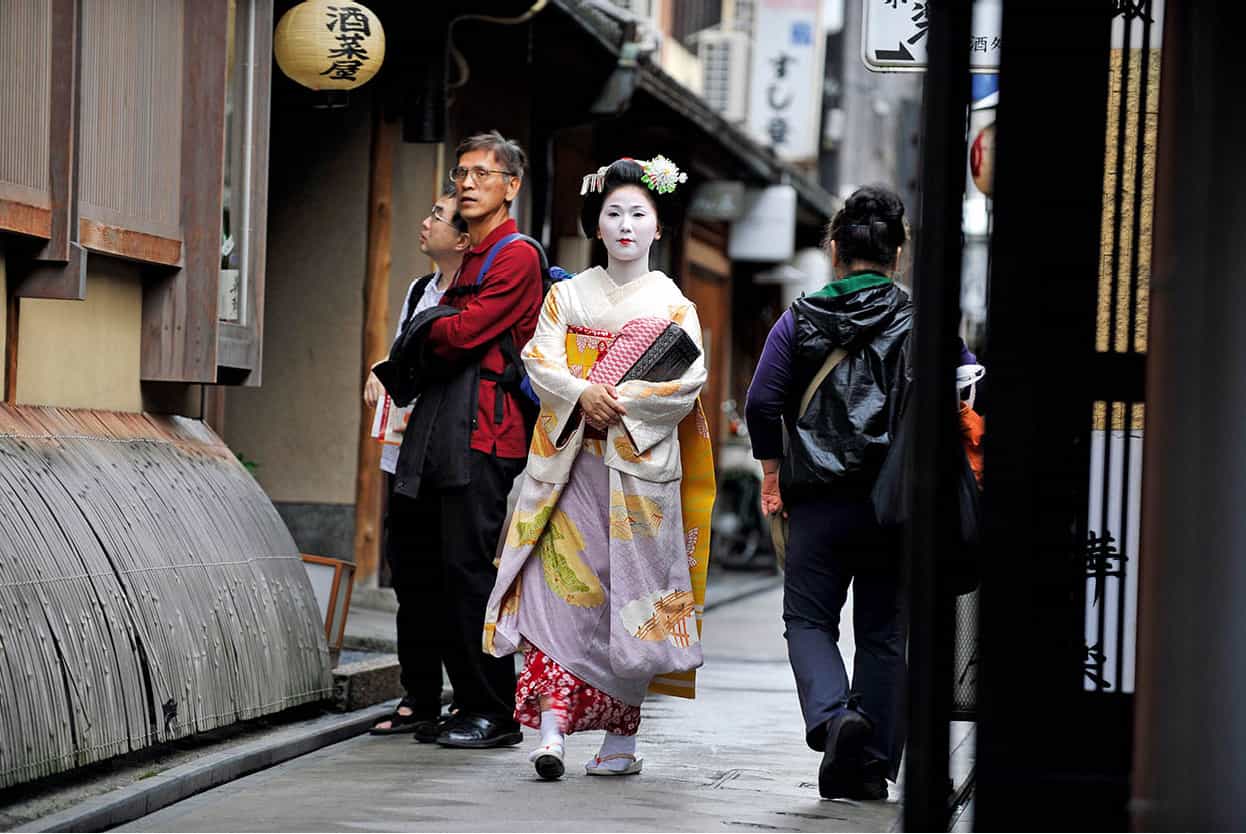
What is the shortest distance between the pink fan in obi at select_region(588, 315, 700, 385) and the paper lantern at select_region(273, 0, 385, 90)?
2.79 metres

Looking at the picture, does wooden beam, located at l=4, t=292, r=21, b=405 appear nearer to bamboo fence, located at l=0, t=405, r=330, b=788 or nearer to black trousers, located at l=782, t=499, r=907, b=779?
bamboo fence, located at l=0, t=405, r=330, b=788

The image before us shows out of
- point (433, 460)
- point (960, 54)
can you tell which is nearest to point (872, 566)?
point (433, 460)

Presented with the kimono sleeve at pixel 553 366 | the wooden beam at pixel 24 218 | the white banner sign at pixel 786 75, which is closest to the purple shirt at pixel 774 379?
the kimono sleeve at pixel 553 366

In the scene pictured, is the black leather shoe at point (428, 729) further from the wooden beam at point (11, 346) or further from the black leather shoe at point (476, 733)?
the wooden beam at point (11, 346)

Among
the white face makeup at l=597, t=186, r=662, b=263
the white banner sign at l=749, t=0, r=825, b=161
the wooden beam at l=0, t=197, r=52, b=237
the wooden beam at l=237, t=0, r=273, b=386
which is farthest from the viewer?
the white banner sign at l=749, t=0, r=825, b=161

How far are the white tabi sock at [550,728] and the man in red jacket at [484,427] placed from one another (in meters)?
0.68

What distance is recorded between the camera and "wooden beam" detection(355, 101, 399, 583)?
10609mm

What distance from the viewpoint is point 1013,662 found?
12.0 ft

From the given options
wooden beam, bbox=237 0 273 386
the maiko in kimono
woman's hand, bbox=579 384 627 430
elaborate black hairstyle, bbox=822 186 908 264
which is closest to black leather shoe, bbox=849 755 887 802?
the maiko in kimono

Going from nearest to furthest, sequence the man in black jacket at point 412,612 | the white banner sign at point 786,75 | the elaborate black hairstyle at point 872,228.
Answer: the elaborate black hairstyle at point 872,228 → the man in black jacket at point 412,612 → the white banner sign at point 786,75

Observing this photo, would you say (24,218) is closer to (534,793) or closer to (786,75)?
(534,793)

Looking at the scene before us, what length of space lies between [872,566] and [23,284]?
2837 mm

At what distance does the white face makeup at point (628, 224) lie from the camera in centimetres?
623

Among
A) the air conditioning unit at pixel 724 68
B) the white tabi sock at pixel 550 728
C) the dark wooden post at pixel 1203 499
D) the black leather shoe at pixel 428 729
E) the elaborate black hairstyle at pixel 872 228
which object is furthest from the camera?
the air conditioning unit at pixel 724 68
